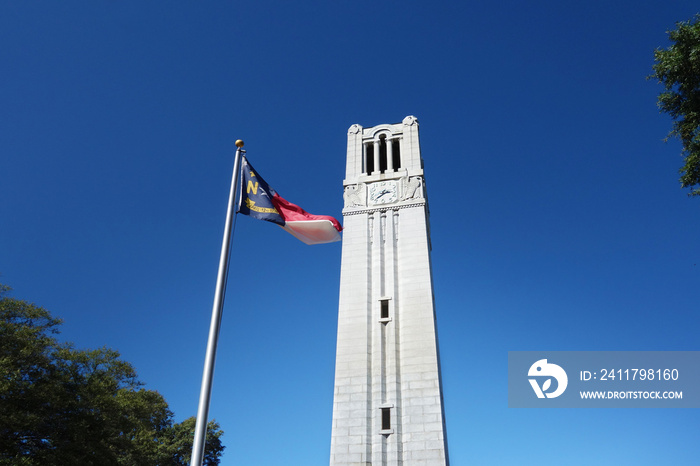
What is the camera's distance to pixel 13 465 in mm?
23594

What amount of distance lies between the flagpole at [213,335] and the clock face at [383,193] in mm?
21606

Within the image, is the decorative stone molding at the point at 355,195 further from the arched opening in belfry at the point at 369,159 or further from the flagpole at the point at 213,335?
the flagpole at the point at 213,335

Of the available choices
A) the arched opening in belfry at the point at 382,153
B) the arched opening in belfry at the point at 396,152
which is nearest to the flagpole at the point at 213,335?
the arched opening in belfry at the point at 396,152

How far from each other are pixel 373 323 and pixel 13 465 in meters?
20.1

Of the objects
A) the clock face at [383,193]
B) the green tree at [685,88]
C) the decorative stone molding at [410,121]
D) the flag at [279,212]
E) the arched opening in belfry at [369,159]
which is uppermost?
the decorative stone molding at [410,121]

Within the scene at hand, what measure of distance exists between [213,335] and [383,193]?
2614cm

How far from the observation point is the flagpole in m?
11.5

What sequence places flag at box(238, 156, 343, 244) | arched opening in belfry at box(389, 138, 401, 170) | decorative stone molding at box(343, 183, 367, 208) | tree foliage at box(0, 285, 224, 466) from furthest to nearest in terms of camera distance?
arched opening in belfry at box(389, 138, 401, 170) → decorative stone molding at box(343, 183, 367, 208) → tree foliage at box(0, 285, 224, 466) → flag at box(238, 156, 343, 244)

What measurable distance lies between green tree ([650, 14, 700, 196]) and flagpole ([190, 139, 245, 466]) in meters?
17.0

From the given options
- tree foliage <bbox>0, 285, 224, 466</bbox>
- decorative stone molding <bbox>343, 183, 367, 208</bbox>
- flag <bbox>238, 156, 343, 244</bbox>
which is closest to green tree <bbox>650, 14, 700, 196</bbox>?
flag <bbox>238, 156, 343, 244</bbox>

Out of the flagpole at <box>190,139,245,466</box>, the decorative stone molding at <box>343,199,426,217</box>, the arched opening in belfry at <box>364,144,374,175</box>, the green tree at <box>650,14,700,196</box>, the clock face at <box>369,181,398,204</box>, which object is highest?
the arched opening in belfry at <box>364,144,374,175</box>

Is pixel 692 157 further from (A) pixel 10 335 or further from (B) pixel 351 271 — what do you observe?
(A) pixel 10 335

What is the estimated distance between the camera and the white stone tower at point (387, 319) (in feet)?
92.1

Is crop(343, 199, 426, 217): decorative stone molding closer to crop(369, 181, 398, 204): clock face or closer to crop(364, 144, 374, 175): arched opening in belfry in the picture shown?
crop(369, 181, 398, 204): clock face
